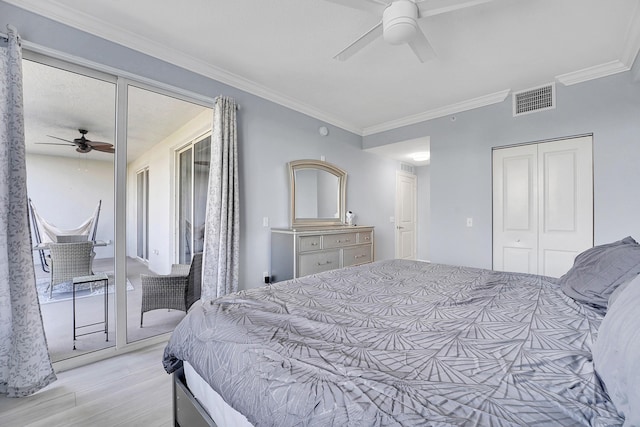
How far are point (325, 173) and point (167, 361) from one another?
124 inches

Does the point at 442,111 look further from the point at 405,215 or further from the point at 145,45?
the point at 145,45

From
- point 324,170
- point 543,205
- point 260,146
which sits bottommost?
point 543,205

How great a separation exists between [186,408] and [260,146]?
2609 millimetres

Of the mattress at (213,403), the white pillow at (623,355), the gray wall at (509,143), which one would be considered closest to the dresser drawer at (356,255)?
the gray wall at (509,143)

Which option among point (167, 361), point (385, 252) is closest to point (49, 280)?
point (167, 361)

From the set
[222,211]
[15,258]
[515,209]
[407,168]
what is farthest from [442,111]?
[15,258]

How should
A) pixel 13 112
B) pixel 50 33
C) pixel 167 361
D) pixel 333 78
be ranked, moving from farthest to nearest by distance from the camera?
pixel 333 78 → pixel 50 33 → pixel 13 112 → pixel 167 361

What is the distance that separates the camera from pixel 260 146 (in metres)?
3.22

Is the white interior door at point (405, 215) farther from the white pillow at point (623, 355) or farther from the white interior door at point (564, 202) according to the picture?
the white pillow at point (623, 355)

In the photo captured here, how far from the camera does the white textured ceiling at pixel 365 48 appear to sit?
194 centimetres

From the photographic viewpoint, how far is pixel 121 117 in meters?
2.28

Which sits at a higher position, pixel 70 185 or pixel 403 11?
pixel 403 11

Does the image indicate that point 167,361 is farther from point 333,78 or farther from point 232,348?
point 333,78

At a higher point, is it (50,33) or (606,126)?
(50,33)
